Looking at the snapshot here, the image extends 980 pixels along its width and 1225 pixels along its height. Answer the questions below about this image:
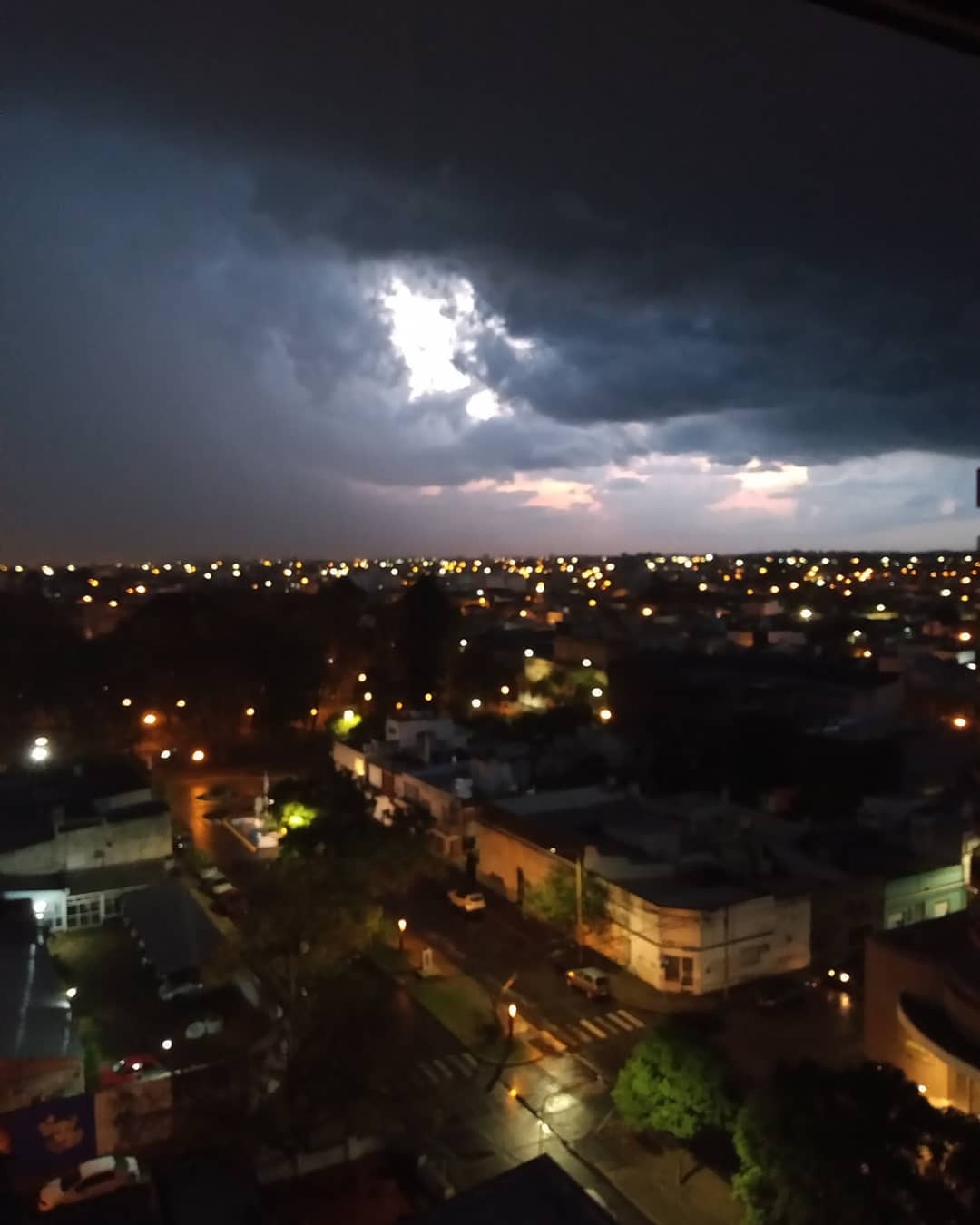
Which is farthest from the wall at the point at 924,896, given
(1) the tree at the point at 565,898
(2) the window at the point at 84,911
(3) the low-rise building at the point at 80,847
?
(2) the window at the point at 84,911

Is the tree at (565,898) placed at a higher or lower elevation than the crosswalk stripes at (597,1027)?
higher

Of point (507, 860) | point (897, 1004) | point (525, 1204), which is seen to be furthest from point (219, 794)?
point (525, 1204)

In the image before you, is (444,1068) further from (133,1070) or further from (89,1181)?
(89,1181)

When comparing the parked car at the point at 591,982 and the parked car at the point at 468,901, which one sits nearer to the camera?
the parked car at the point at 591,982

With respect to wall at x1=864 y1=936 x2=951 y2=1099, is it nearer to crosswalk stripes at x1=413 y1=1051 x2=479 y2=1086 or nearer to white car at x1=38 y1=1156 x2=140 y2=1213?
crosswalk stripes at x1=413 y1=1051 x2=479 y2=1086

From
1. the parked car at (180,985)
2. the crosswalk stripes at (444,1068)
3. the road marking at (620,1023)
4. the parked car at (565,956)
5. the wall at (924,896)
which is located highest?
the wall at (924,896)

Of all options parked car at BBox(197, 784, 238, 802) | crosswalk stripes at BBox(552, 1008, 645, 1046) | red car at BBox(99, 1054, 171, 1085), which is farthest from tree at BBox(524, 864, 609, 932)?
parked car at BBox(197, 784, 238, 802)

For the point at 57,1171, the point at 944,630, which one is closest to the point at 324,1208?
the point at 57,1171

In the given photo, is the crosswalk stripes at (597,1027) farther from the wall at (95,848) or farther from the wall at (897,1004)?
the wall at (95,848)

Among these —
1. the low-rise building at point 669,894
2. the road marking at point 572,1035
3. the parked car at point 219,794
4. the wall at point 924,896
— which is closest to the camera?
the road marking at point 572,1035
